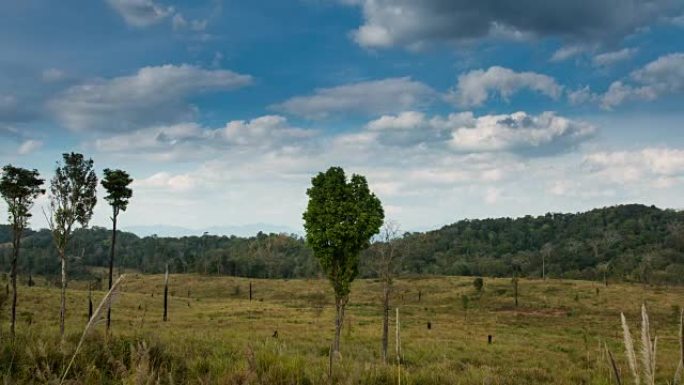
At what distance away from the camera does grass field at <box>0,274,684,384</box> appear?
7824 millimetres

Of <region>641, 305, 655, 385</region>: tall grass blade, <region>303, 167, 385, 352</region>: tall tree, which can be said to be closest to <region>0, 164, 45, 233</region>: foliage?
<region>303, 167, 385, 352</region>: tall tree

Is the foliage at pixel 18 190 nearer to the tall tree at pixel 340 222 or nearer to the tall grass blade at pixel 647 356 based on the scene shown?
the tall tree at pixel 340 222

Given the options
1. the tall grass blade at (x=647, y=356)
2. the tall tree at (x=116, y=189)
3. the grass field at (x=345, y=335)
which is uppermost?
the tall tree at (x=116, y=189)

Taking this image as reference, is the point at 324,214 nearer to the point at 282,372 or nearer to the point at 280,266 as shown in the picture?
the point at 282,372

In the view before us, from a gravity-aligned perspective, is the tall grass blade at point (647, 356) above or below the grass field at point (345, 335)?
above

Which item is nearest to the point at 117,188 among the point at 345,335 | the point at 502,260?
the point at 345,335

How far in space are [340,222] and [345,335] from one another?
1693cm

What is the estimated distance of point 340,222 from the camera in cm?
2859

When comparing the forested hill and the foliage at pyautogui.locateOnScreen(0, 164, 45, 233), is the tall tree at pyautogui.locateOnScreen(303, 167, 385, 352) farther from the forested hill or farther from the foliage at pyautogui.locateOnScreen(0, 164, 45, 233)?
the forested hill

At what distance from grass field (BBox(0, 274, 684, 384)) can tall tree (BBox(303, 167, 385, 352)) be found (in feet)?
16.0

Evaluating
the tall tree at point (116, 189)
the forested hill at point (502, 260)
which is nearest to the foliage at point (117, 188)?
the tall tree at point (116, 189)

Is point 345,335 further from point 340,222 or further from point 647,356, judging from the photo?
point 647,356

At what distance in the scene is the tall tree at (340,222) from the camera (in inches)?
1127

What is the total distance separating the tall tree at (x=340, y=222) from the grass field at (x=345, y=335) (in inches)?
192
